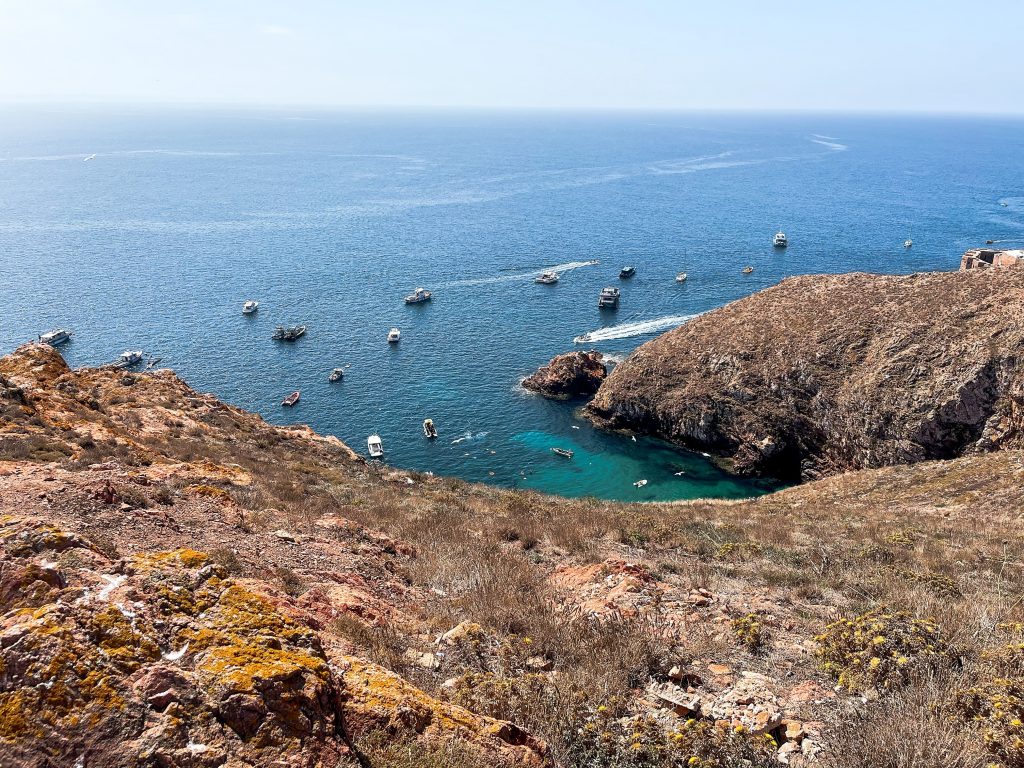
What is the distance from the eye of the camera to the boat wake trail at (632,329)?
71.3m

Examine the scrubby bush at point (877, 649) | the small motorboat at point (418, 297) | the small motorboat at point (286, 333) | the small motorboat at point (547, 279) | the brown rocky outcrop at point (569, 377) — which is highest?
the scrubby bush at point (877, 649)

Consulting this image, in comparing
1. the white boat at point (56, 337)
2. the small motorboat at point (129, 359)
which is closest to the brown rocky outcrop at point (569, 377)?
the small motorboat at point (129, 359)

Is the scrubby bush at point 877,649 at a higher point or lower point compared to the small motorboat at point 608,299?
higher

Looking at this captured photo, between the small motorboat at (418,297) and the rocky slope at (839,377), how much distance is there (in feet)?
117

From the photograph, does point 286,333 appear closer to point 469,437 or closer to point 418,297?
point 418,297

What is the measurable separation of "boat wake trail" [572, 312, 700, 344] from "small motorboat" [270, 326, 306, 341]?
106ft

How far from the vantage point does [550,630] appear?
9898mm

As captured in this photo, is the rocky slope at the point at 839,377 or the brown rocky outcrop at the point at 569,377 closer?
the rocky slope at the point at 839,377

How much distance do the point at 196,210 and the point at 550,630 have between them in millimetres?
149889

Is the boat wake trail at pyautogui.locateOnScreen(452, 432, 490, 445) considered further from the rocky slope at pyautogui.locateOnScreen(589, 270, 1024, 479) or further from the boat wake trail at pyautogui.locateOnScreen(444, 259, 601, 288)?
the boat wake trail at pyautogui.locateOnScreen(444, 259, 601, 288)

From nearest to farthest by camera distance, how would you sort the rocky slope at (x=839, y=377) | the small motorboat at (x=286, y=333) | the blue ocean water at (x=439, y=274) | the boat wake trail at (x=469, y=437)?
the rocky slope at (x=839, y=377), the boat wake trail at (x=469, y=437), the blue ocean water at (x=439, y=274), the small motorboat at (x=286, y=333)

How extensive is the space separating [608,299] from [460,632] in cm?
7323

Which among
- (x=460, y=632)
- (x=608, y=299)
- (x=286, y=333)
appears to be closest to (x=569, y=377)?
(x=608, y=299)

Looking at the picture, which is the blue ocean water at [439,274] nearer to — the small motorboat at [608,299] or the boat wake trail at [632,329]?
the boat wake trail at [632,329]
